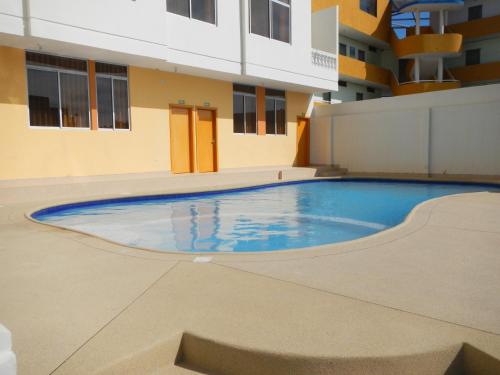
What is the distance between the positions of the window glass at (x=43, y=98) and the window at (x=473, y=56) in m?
24.2

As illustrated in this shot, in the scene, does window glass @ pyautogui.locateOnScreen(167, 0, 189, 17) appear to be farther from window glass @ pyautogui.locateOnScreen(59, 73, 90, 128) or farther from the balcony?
the balcony

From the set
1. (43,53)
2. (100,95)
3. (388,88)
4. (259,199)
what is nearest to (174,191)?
(259,199)

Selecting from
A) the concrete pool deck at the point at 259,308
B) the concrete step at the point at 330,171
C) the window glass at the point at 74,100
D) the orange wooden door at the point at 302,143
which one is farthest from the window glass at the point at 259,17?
the concrete pool deck at the point at 259,308

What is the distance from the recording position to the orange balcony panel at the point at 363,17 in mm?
19406

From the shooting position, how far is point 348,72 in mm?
20125

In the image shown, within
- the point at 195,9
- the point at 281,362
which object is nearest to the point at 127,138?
the point at 195,9

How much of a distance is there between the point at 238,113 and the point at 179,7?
14.7 ft

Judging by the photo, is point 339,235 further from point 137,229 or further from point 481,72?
point 481,72

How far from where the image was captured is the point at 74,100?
10.2m

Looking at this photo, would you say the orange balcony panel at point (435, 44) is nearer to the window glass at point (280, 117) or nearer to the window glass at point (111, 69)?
the window glass at point (280, 117)

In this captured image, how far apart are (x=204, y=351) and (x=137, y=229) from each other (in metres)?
5.21

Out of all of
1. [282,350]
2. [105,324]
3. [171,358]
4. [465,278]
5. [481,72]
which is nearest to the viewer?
[282,350]

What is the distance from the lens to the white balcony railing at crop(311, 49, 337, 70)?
52.8ft

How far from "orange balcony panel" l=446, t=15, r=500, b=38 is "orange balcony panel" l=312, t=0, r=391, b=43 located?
4.68 metres
